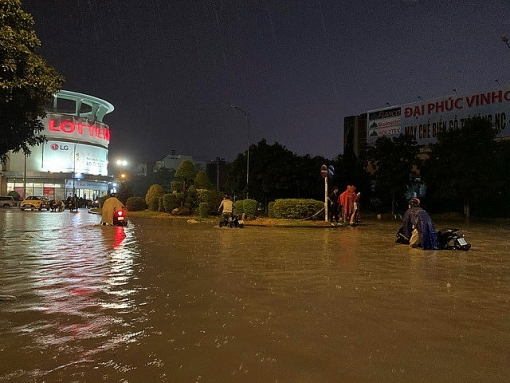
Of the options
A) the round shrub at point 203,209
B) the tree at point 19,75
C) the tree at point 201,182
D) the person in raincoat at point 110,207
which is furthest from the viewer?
the tree at point 201,182

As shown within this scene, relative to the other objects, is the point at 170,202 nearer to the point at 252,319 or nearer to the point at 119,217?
the point at 119,217

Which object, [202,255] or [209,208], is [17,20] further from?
[209,208]

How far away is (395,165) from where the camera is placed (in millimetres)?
41344

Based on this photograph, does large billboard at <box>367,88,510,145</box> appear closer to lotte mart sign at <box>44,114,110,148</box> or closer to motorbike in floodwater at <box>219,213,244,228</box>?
motorbike in floodwater at <box>219,213,244,228</box>

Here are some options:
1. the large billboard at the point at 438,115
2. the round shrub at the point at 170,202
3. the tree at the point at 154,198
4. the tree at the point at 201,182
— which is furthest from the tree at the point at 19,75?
the large billboard at the point at 438,115

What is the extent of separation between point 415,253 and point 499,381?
347 inches

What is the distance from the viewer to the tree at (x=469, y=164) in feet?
117

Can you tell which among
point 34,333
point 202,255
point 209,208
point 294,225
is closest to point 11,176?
point 209,208

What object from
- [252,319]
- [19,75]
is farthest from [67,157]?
[252,319]

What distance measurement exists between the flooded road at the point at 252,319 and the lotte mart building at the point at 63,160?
73.2 m

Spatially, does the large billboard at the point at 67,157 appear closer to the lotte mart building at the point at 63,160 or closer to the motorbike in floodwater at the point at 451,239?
the lotte mart building at the point at 63,160

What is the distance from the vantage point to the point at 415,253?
41.1 feet

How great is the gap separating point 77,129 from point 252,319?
83601 mm

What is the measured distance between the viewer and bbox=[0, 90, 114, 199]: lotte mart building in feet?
259
